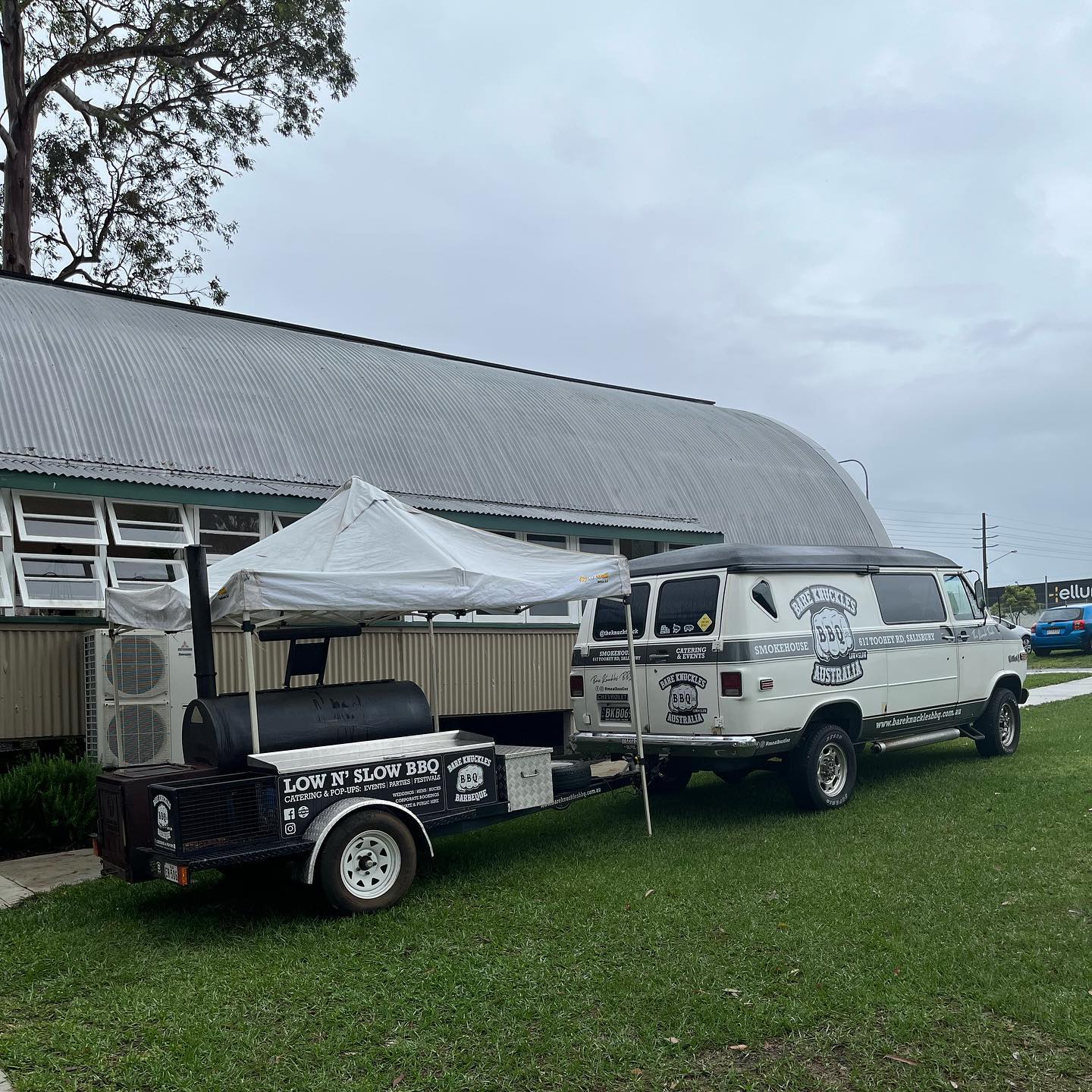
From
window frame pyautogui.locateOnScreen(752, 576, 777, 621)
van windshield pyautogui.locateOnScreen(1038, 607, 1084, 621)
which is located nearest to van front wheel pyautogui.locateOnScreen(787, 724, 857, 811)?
window frame pyautogui.locateOnScreen(752, 576, 777, 621)

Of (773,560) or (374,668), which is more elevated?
(773,560)

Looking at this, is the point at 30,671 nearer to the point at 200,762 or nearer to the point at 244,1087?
the point at 200,762

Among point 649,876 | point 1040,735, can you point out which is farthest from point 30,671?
point 1040,735

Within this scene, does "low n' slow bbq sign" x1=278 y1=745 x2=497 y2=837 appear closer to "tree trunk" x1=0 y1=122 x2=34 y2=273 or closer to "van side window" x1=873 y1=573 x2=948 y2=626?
"van side window" x1=873 y1=573 x2=948 y2=626

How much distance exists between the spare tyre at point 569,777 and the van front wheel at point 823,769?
201 centimetres

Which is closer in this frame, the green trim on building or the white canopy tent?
the white canopy tent

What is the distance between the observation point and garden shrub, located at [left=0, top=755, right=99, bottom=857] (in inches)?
374

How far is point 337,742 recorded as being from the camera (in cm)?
Result: 802

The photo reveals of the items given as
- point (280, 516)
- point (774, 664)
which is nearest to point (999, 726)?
point (774, 664)

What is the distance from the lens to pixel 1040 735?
13.8 meters

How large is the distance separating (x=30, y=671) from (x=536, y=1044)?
7838 mm

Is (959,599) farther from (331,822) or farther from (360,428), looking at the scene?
(360,428)

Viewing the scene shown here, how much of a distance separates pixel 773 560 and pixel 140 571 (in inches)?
268

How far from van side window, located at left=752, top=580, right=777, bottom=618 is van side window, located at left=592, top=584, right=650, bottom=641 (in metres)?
1.08
